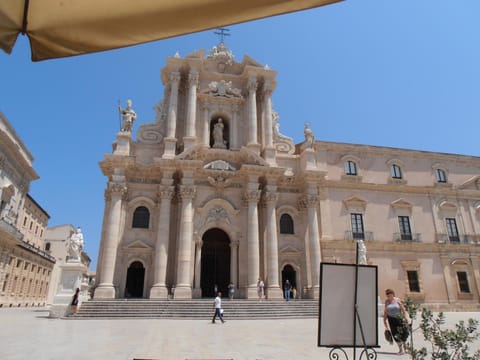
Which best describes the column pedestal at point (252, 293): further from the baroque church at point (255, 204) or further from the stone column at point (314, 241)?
the stone column at point (314, 241)

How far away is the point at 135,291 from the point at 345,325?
21.6 m

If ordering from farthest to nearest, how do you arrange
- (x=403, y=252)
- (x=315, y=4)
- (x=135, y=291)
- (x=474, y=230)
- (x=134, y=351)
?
(x=474, y=230) → (x=403, y=252) → (x=135, y=291) → (x=134, y=351) → (x=315, y=4)

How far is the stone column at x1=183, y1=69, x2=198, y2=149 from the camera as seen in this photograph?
84.4 feet

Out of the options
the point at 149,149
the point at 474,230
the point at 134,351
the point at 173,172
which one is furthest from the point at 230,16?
the point at 474,230

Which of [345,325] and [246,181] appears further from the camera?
[246,181]

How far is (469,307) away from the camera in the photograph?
1046 inches

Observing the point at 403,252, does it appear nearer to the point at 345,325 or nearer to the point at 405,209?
the point at 405,209

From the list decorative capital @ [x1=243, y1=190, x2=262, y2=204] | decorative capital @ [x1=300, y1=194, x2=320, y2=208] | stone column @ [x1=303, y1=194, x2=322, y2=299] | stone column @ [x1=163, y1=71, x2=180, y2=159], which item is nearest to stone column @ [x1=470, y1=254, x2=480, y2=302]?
stone column @ [x1=303, y1=194, x2=322, y2=299]

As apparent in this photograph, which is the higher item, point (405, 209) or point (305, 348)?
point (405, 209)

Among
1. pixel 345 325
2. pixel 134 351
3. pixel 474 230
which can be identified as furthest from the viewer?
pixel 474 230

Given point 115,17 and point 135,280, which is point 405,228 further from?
point 115,17

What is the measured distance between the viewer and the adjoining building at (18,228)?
28.7 meters

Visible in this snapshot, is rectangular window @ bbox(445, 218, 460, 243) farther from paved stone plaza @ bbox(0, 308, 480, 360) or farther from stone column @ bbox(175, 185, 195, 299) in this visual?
stone column @ bbox(175, 185, 195, 299)

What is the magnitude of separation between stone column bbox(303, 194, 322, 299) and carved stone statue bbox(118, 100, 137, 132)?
14312 mm
